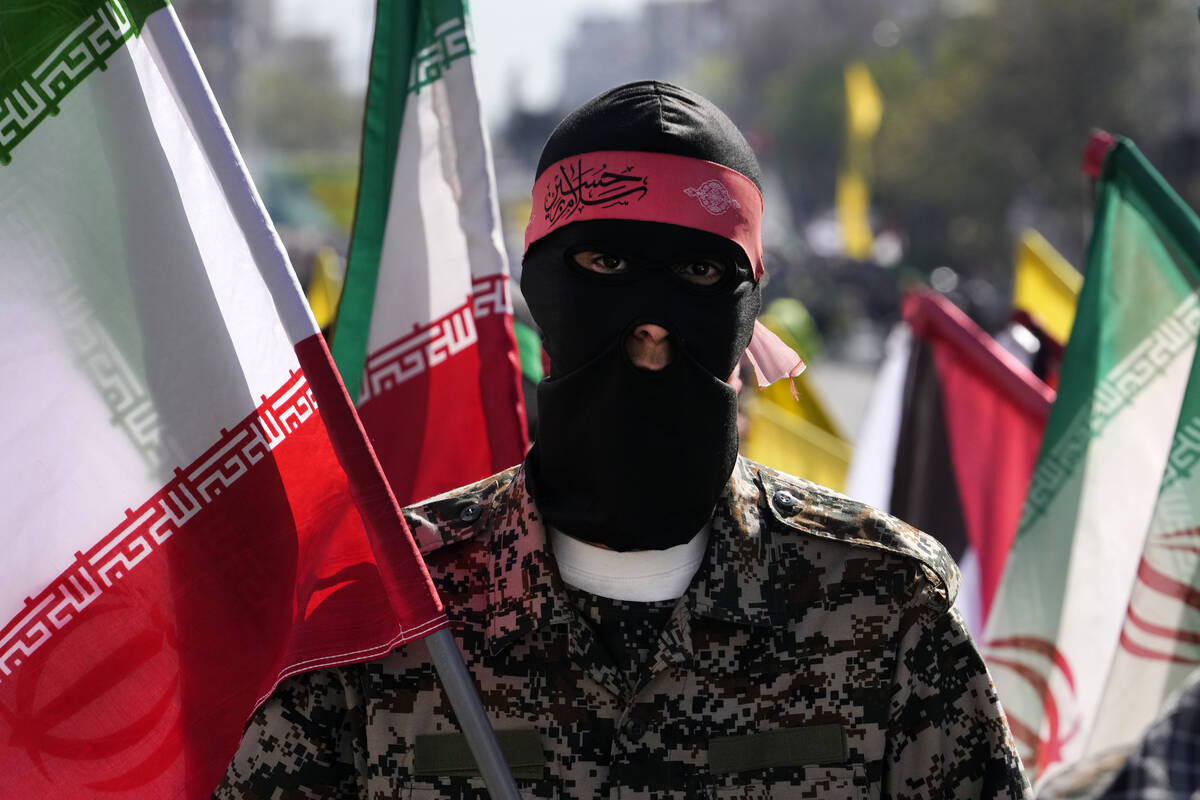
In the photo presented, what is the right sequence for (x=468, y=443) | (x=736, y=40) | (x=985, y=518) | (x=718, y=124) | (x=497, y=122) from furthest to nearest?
1. (x=497, y=122)
2. (x=736, y=40)
3. (x=985, y=518)
4. (x=468, y=443)
5. (x=718, y=124)

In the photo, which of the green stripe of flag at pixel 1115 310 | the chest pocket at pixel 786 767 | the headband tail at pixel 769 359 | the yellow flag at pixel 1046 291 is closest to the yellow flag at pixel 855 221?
the yellow flag at pixel 1046 291

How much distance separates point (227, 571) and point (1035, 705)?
1.89 meters

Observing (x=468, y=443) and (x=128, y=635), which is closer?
(x=128, y=635)

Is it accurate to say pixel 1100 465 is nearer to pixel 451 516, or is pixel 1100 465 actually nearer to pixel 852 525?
pixel 852 525

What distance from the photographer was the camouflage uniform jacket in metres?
2.16

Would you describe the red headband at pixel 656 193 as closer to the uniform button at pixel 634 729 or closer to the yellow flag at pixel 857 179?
the uniform button at pixel 634 729

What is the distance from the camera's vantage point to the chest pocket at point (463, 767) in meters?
2.16

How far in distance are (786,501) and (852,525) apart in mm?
108

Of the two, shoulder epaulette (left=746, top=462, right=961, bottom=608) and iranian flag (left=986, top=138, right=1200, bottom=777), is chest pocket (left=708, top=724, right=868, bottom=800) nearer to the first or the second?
shoulder epaulette (left=746, top=462, right=961, bottom=608)

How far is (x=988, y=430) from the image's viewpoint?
464cm

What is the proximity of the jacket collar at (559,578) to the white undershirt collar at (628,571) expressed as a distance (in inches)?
1.3

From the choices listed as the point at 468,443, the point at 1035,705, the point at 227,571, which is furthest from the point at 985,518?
the point at 227,571

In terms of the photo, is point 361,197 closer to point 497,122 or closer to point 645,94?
point 645,94

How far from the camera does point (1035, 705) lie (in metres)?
3.43
